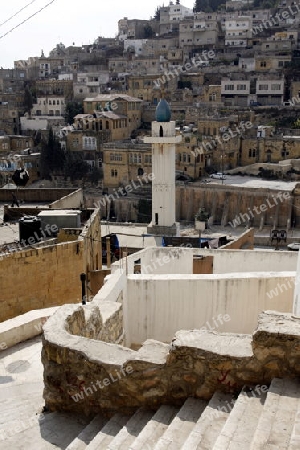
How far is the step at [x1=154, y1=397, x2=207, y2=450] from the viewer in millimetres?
3844

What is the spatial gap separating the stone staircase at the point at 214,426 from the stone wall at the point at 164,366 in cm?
12

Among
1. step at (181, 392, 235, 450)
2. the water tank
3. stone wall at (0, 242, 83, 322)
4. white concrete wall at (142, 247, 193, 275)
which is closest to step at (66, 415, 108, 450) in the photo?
step at (181, 392, 235, 450)

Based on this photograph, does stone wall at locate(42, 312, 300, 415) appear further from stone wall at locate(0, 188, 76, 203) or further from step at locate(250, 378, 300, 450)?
stone wall at locate(0, 188, 76, 203)

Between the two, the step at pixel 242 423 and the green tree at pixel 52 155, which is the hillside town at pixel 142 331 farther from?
the green tree at pixel 52 155

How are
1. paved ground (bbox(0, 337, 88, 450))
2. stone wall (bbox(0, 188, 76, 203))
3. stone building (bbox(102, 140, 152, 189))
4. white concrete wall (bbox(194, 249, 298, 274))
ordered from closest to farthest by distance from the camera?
paved ground (bbox(0, 337, 88, 450))
white concrete wall (bbox(194, 249, 298, 274))
stone wall (bbox(0, 188, 76, 203))
stone building (bbox(102, 140, 152, 189))

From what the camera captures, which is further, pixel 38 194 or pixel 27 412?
pixel 38 194

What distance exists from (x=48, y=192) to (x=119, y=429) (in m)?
10.7

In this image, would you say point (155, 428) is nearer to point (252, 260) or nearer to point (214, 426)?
point (214, 426)

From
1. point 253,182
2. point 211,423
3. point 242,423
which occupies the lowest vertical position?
point 253,182

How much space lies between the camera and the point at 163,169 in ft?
84.7

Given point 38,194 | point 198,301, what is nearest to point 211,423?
point 198,301

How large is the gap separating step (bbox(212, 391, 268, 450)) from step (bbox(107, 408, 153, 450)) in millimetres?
895

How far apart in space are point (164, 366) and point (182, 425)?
0.56m

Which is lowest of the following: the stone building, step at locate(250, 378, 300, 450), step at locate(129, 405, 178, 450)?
the stone building
